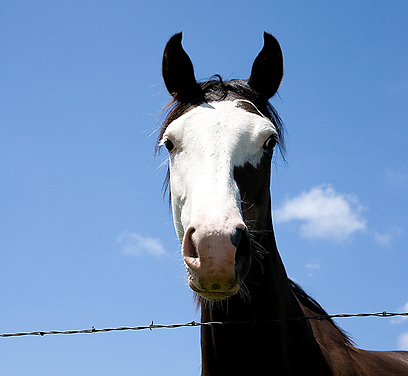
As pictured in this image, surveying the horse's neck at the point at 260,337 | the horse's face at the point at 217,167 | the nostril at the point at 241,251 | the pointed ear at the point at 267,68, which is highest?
the pointed ear at the point at 267,68

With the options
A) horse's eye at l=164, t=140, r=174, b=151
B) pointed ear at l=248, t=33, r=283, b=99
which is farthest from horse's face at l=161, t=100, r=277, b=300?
pointed ear at l=248, t=33, r=283, b=99

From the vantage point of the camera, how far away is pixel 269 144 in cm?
331

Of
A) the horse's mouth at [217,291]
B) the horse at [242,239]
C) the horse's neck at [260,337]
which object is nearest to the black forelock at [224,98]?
the horse at [242,239]

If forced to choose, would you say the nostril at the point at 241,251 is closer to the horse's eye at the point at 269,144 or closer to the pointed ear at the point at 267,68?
the horse's eye at the point at 269,144

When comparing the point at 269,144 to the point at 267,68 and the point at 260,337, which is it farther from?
the point at 260,337

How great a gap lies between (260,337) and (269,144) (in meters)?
1.37

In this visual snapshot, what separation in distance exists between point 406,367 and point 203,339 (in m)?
2.15

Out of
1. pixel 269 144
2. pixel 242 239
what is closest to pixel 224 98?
pixel 269 144

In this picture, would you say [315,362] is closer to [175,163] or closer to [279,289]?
[279,289]

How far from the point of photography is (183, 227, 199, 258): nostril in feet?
7.93

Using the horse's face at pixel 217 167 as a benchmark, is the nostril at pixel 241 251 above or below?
below

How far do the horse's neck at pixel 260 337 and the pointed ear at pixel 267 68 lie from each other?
135cm

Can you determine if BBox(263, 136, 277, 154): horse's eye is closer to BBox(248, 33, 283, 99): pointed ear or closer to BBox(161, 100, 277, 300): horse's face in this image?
BBox(161, 100, 277, 300): horse's face

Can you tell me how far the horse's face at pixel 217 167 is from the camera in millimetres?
2334
